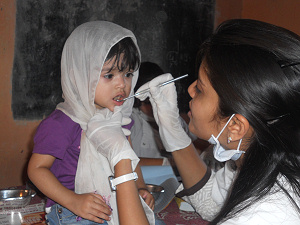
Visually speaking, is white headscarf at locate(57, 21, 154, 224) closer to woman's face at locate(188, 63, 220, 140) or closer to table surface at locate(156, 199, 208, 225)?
table surface at locate(156, 199, 208, 225)

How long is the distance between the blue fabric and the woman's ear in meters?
0.57

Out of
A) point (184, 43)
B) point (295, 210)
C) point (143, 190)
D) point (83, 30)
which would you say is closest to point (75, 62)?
point (83, 30)

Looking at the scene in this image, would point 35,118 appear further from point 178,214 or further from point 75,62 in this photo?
point 178,214

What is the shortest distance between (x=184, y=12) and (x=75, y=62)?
88.2 inches

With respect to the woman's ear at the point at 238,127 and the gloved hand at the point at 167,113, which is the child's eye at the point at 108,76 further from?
the woman's ear at the point at 238,127

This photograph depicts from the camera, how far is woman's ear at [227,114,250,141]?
3.15ft

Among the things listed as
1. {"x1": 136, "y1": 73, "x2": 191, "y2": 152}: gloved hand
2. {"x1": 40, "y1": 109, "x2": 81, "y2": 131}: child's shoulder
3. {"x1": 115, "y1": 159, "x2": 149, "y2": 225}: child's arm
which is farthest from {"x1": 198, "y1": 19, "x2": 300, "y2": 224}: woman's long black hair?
{"x1": 40, "y1": 109, "x2": 81, "y2": 131}: child's shoulder

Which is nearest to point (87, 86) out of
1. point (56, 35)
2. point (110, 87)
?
point (110, 87)

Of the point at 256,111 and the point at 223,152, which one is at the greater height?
the point at 256,111

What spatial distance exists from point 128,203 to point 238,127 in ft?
1.36

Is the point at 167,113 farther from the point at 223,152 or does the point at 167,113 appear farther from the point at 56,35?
the point at 56,35

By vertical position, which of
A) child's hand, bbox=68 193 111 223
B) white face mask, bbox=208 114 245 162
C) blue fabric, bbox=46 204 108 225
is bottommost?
blue fabric, bbox=46 204 108 225

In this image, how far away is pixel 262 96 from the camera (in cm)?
→ 90

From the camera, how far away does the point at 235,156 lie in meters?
1.12
